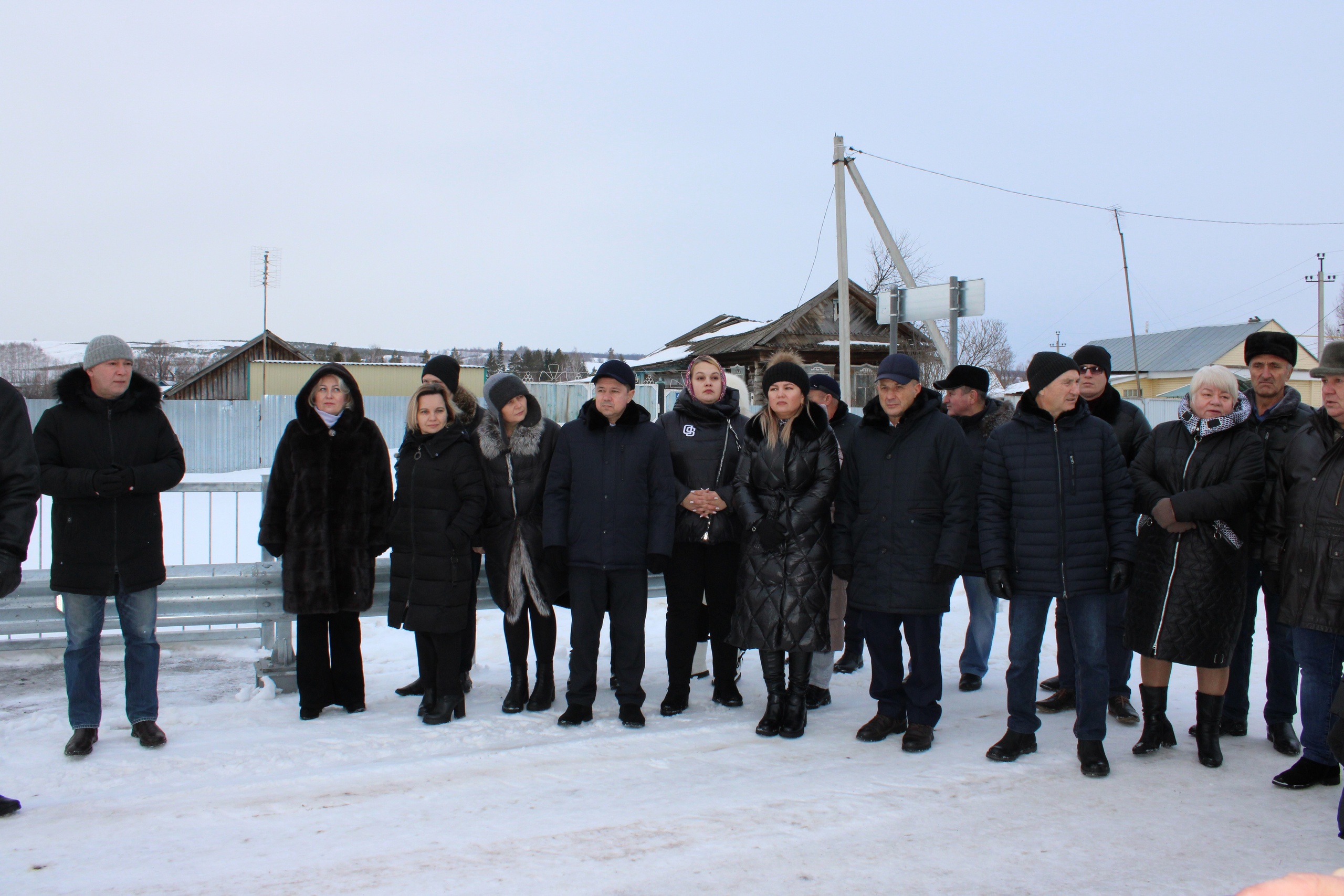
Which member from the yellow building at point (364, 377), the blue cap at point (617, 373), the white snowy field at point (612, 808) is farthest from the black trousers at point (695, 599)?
the yellow building at point (364, 377)

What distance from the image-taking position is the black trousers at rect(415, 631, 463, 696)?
4746 millimetres

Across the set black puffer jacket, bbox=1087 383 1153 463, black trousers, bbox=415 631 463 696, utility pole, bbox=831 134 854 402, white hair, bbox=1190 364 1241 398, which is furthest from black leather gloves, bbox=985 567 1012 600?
utility pole, bbox=831 134 854 402

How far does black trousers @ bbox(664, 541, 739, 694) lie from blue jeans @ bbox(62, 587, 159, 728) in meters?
2.59

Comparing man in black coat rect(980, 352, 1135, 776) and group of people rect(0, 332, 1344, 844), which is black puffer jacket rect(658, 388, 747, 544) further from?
man in black coat rect(980, 352, 1135, 776)

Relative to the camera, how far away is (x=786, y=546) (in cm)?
458

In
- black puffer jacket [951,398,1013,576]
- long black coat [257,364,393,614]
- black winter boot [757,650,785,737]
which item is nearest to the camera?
black winter boot [757,650,785,737]

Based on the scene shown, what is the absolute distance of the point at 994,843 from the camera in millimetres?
3293

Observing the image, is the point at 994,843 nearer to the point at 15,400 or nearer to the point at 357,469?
the point at 357,469

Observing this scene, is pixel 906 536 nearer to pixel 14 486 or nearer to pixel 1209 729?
pixel 1209 729

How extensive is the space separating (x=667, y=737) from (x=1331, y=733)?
2.74 meters

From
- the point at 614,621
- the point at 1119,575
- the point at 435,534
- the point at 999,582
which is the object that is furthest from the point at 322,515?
the point at 1119,575

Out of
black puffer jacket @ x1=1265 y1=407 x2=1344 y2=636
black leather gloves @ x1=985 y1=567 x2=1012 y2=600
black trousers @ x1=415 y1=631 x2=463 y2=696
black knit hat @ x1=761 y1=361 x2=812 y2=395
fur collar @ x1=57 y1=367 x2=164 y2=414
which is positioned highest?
black knit hat @ x1=761 y1=361 x2=812 y2=395

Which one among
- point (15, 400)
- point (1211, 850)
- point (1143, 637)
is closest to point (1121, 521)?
point (1143, 637)

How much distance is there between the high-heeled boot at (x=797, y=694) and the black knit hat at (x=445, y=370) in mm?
2472
